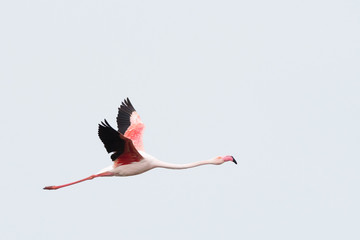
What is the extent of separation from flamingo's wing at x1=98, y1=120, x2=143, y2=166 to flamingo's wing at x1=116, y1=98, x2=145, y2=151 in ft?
6.50

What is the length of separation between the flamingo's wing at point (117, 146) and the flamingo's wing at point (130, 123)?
6.50ft

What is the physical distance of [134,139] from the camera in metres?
25.6

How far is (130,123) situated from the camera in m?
26.7

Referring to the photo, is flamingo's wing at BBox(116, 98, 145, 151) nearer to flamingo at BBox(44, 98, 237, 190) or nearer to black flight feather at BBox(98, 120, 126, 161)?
flamingo at BBox(44, 98, 237, 190)

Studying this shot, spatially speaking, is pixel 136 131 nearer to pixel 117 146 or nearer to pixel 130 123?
pixel 130 123

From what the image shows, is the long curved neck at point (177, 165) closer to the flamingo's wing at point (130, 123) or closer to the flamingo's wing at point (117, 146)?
the flamingo's wing at point (117, 146)

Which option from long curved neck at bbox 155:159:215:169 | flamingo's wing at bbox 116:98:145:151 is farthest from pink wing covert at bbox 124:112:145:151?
long curved neck at bbox 155:159:215:169

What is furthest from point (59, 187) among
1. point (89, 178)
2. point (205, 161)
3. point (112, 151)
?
point (205, 161)

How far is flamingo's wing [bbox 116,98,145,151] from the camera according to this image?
25641 millimetres

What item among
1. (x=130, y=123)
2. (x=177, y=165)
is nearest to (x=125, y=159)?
(x=177, y=165)

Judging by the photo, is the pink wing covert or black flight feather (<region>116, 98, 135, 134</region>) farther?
black flight feather (<region>116, 98, 135, 134</region>)

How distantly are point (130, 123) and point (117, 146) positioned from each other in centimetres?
459

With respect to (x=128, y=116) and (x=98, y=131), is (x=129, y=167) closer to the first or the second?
(x=98, y=131)

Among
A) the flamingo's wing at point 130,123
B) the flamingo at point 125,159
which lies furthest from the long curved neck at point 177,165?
the flamingo's wing at point 130,123
